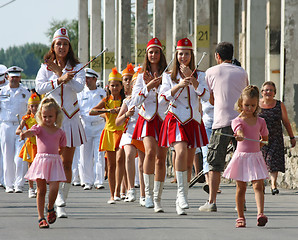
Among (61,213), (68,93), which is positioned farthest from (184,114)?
(61,213)

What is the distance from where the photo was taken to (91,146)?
17.1m

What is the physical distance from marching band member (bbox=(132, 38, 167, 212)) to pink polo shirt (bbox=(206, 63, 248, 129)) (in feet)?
2.16

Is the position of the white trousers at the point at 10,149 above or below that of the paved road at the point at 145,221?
above

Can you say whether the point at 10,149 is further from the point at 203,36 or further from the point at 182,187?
the point at 182,187

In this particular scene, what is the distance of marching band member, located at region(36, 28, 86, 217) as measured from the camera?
10.9 meters

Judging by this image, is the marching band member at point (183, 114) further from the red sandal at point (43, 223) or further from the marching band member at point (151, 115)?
the red sandal at point (43, 223)

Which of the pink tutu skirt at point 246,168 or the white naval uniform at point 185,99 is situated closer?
the pink tutu skirt at point 246,168

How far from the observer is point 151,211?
11539 mm

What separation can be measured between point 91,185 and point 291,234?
7667 millimetres

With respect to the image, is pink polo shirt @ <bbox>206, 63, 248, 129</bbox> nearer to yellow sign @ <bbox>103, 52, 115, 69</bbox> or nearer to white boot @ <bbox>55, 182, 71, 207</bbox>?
white boot @ <bbox>55, 182, 71, 207</bbox>

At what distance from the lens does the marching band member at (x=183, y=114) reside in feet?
36.2

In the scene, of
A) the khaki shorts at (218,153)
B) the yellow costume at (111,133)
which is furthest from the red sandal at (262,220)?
the yellow costume at (111,133)

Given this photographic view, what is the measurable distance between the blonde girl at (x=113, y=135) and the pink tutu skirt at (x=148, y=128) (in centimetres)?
156

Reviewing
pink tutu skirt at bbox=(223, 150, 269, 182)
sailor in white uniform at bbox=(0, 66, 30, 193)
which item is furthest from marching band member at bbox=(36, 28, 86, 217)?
sailor in white uniform at bbox=(0, 66, 30, 193)
